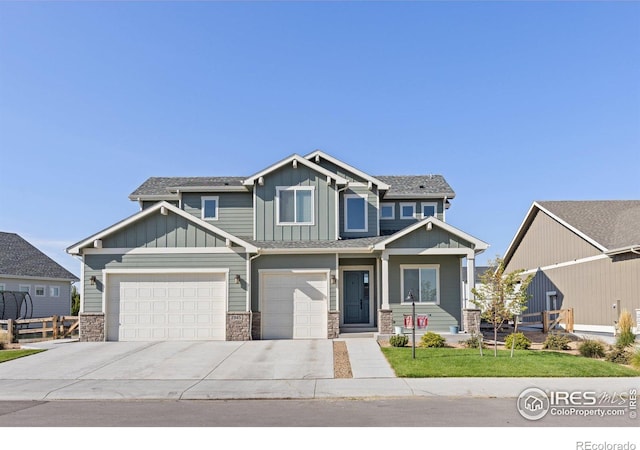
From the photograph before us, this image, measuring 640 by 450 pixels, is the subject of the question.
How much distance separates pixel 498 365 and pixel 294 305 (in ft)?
29.0

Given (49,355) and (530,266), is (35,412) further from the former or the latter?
(530,266)

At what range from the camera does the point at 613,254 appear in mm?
22812

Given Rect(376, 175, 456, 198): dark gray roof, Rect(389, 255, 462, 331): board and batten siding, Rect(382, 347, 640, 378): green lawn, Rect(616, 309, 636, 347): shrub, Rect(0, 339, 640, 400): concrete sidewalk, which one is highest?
Rect(376, 175, 456, 198): dark gray roof

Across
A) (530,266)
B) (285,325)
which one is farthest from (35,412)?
(530,266)

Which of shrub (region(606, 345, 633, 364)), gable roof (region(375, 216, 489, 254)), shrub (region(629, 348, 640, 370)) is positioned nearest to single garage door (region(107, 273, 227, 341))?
gable roof (region(375, 216, 489, 254))

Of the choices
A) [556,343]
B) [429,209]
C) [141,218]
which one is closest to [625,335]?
[556,343]

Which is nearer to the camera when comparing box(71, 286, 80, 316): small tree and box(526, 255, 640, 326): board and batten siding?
box(526, 255, 640, 326): board and batten siding

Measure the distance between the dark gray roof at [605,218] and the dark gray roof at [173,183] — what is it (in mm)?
15005

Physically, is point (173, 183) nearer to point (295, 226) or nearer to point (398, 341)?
point (295, 226)

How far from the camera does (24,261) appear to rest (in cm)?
3691

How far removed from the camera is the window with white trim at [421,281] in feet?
74.3

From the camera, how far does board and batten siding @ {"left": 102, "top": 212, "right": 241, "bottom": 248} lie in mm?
21297

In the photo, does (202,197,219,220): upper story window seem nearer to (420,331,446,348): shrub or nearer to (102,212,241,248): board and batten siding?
(102,212,241,248): board and batten siding

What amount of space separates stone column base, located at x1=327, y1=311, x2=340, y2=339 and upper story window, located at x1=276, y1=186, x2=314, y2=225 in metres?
3.94
